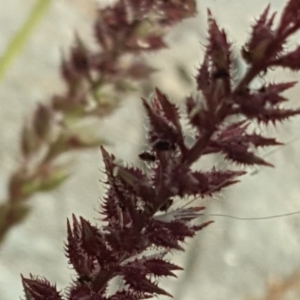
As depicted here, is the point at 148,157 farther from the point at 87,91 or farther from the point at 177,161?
the point at 87,91

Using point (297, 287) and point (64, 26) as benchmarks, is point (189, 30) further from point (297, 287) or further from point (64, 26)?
point (297, 287)

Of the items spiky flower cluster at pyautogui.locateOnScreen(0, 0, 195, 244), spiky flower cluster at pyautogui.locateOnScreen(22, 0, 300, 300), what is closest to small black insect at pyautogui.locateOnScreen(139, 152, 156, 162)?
spiky flower cluster at pyautogui.locateOnScreen(22, 0, 300, 300)

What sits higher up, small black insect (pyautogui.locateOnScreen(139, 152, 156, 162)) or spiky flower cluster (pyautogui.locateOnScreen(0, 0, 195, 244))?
spiky flower cluster (pyautogui.locateOnScreen(0, 0, 195, 244))

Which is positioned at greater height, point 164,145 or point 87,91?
point 87,91

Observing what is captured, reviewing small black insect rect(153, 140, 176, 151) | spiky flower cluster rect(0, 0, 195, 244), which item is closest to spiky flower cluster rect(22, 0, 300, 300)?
small black insect rect(153, 140, 176, 151)

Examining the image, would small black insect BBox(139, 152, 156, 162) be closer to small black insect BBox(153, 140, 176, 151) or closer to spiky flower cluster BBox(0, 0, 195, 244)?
small black insect BBox(153, 140, 176, 151)

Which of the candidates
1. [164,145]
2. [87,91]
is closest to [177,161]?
[164,145]

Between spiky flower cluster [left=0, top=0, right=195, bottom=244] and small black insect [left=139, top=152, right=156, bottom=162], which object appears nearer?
small black insect [left=139, top=152, right=156, bottom=162]

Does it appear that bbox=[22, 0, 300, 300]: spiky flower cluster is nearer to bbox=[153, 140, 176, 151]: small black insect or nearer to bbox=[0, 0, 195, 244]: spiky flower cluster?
bbox=[153, 140, 176, 151]: small black insect

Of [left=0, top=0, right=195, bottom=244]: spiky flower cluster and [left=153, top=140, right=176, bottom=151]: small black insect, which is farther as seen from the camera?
[left=0, top=0, right=195, bottom=244]: spiky flower cluster

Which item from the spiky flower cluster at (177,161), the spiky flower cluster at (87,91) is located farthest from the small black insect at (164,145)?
the spiky flower cluster at (87,91)
